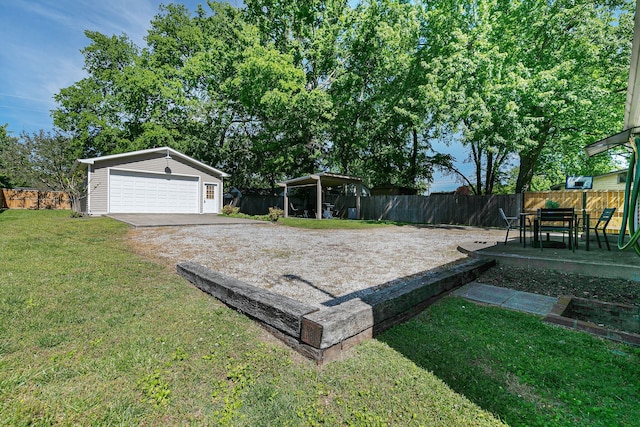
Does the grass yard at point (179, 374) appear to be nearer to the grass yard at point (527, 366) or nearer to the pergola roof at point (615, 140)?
the grass yard at point (527, 366)

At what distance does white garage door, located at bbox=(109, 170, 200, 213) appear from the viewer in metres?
13.8

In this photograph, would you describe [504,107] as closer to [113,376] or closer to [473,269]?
[473,269]

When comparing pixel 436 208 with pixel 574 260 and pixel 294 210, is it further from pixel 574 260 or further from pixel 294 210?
pixel 574 260

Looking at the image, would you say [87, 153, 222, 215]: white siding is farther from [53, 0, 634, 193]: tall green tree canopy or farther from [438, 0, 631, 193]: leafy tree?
[438, 0, 631, 193]: leafy tree

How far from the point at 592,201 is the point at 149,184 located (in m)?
19.3

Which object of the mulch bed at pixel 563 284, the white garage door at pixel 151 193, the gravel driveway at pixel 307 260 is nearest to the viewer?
the mulch bed at pixel 563 284

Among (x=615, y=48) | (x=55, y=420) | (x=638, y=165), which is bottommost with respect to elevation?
(x=55, y=420)

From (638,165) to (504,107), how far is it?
32.2 feet

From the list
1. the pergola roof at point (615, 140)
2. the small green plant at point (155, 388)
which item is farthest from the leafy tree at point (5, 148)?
the pergola roof at point (615, 140)

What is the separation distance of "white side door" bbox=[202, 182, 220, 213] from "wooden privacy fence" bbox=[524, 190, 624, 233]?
15589 millimetres

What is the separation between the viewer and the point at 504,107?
10.0 m

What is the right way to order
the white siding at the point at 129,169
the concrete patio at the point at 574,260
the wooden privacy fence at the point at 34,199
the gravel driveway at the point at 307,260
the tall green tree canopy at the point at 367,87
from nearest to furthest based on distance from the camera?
the gravel driveway at the point at 307,260 → the concrete patio at the point at 574,260 → the tall green tree canopy at the point at 367,87 → the white siding at the point at 129,169 → the wooden privacy fence at the point at 34,199

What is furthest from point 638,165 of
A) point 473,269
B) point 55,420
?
point 55,420

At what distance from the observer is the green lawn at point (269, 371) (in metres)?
1.51
